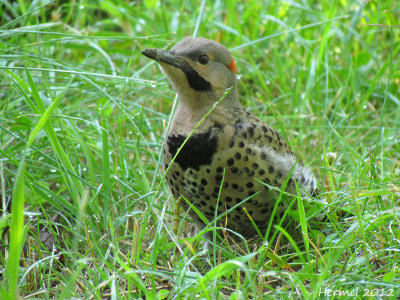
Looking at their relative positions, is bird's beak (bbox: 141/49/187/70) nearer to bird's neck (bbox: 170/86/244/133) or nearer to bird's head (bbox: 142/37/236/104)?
bird's head (bbox: 142/37/236/104)

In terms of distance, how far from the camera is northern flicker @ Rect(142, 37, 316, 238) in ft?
9.61

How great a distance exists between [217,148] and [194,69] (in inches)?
18.8

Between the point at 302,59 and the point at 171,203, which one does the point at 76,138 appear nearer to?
the point at 171,203

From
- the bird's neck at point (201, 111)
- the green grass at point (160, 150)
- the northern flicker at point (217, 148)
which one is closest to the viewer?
the green grass at point (160, 150)

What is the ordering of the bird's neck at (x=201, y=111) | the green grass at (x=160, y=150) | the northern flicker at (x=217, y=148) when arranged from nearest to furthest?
the green grass at (x=160, y=150) < the northern flicker at (x=217, y=148) < the bird's neck at (x=201, y=111)

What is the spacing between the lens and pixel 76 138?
3.16 meters

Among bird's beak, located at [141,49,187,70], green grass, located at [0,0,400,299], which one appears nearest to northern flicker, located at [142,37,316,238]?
bird's beak, located at [141,49,187,70]

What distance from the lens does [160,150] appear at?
3809 millimetres

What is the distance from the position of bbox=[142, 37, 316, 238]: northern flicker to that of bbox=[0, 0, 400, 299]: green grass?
140mm

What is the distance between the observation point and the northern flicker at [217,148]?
2928 millimetres

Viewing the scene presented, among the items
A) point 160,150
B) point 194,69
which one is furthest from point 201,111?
point 160,150

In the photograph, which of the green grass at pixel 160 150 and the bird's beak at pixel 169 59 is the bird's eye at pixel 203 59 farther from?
the green grass at pixel 160 150

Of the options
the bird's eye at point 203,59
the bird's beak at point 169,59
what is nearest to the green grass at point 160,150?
the bird's beak at point 169,59

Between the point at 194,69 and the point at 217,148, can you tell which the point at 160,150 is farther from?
the point at 217,148
